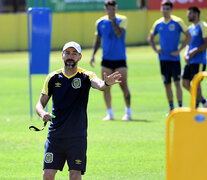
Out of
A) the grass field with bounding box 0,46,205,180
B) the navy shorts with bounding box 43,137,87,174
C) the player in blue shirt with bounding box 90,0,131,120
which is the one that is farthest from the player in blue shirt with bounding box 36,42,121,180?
the player in blue shirt with bounding box 90,0,131,120

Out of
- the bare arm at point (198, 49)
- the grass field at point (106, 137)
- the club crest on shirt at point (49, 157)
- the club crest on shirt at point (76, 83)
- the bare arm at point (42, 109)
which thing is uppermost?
the club crest on shirt at point (76, 83)

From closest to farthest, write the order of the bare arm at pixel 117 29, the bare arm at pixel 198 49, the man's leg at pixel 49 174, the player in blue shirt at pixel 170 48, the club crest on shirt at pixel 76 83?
1. the man's leg at pixel 49 174
2. the club crest on shirt at pixel 76 83
3. the bare arm at pixel 117 29
4. the bare arm at pixel 198 49
5. the player in blue shirt at pixel 170 48

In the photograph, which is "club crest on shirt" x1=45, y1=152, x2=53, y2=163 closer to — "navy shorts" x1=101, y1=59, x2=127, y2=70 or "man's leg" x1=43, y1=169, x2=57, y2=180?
"man's leg" x1=43, y1=169, x2=57, y2=180

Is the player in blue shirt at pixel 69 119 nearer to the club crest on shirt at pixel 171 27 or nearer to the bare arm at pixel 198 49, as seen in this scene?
the bare arm at pixel 198 49

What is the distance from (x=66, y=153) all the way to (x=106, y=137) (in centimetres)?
519

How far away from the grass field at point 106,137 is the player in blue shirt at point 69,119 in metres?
1.97

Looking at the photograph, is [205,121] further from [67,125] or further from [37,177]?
[37,177]

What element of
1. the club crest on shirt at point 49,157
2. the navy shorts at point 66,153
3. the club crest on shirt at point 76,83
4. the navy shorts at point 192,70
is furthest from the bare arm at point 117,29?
the club crest on shirt at point 49,157

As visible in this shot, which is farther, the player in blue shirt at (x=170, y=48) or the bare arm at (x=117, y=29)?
the player in blue shirt at (x=170, y=48)

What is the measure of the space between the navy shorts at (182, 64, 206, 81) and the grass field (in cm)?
107

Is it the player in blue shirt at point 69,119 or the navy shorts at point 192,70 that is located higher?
the player in blue shirt at point 69,119

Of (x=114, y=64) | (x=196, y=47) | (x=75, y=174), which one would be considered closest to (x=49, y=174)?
(x=75, y=174)

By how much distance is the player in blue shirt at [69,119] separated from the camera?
7.47 meters

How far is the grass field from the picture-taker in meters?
9.88
